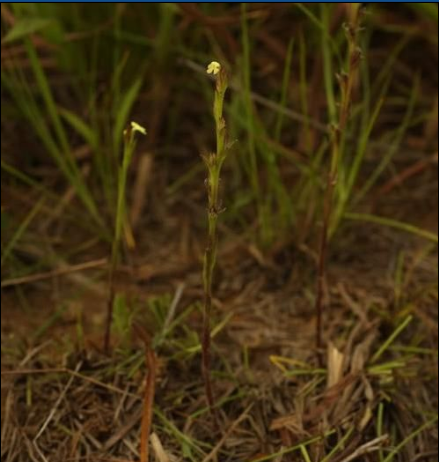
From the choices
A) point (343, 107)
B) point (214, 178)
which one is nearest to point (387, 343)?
point (343, 107)

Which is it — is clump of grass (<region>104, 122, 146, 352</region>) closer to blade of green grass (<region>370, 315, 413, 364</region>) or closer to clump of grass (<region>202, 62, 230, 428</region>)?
clump of grass (<region>202, 62, 230, 428</region>)

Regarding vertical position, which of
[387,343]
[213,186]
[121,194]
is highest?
[213,186]

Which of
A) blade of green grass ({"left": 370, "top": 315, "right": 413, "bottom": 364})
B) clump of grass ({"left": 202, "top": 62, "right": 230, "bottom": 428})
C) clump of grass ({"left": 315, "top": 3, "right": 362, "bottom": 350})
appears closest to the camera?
clump of grass ({"left": 202, "top": 62, "right": 230, "bottom": 428})

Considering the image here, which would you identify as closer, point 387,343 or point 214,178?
point 214,178

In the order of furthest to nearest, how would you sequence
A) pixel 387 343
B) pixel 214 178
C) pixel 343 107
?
pixel 387 343, pixel 343 107, pixel 214 178

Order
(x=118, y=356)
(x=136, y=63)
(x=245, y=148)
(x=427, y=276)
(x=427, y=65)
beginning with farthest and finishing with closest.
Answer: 1. (x=427, y=65)
2. (x=136, y=63)
3. (x=245, y=148)
4. (x=427, y=276)
5. (x=118, y=356)

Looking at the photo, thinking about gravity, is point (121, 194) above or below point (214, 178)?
below

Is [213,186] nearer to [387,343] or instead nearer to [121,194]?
[121,194]

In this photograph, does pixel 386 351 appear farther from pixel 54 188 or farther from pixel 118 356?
pixel 54 188

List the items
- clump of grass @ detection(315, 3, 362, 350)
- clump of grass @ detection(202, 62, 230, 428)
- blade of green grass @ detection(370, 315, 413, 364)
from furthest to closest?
blade of green grass @ detection(370, 315, 413, 364) < clump of grass @ detection(315, 3, 362, 350) < clump of grass @ detection(202, 62, 230, 428)

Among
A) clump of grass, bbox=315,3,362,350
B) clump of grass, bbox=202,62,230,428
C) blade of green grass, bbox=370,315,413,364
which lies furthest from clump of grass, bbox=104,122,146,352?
blade of green grass, bbox=370,315,413,364

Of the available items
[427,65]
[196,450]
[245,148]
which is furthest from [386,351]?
[427,65]
